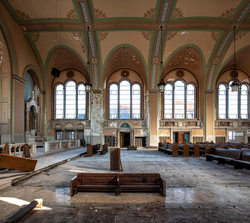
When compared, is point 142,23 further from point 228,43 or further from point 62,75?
point 62,75

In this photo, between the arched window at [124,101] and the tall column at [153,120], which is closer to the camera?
the tall column at [153,120]

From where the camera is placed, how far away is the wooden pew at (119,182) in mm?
3740

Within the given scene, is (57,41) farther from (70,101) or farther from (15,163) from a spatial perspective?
(15,163)

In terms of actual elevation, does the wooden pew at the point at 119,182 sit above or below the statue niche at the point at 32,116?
below

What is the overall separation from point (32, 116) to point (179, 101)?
1450 cm

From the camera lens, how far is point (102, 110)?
54.3 ft

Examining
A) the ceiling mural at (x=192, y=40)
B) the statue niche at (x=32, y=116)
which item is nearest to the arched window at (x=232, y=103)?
the ceiling mural at (x=192, y=40)

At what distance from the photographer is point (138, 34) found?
45.4 ft

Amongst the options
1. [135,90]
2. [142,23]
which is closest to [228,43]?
[142,23]

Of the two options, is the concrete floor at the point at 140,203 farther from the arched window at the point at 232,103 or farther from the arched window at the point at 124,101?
the arched window at the point at 232,103

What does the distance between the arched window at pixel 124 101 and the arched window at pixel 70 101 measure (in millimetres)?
2929

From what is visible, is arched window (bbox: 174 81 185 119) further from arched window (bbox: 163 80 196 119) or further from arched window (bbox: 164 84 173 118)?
arched window (bbox: 164 84 173 118)

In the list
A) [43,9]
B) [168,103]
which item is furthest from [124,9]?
[168,103]

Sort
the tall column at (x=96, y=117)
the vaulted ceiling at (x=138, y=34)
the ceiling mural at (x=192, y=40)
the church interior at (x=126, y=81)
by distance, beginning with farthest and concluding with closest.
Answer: the tall column at (x=96, y=117) → the ceiling mural at (x=192, y=40) → the vaulted ceiling at (x=138, y=34) → the church interior at (x=126, y=81)
